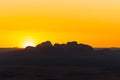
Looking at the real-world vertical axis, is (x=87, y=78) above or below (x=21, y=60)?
below

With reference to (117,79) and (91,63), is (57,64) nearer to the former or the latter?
(91,63)

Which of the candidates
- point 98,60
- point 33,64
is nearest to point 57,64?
point 33,64

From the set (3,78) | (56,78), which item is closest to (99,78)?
(56,78)

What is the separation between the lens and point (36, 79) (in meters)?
117

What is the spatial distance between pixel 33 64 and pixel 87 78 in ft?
207

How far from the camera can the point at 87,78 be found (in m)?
123

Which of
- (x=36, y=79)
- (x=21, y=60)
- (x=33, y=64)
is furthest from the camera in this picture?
(x=21, y=60)

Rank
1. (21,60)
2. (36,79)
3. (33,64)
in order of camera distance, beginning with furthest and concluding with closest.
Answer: (21,60) < (33,64) < (36,79)

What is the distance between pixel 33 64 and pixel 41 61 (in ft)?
35.9

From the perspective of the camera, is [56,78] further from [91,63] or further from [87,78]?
[91,63]

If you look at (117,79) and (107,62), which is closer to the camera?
(117,79)

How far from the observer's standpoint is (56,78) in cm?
12112

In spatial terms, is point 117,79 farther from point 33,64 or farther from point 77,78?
point 33,64

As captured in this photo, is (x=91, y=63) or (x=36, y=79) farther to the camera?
(x=91, y=63)
